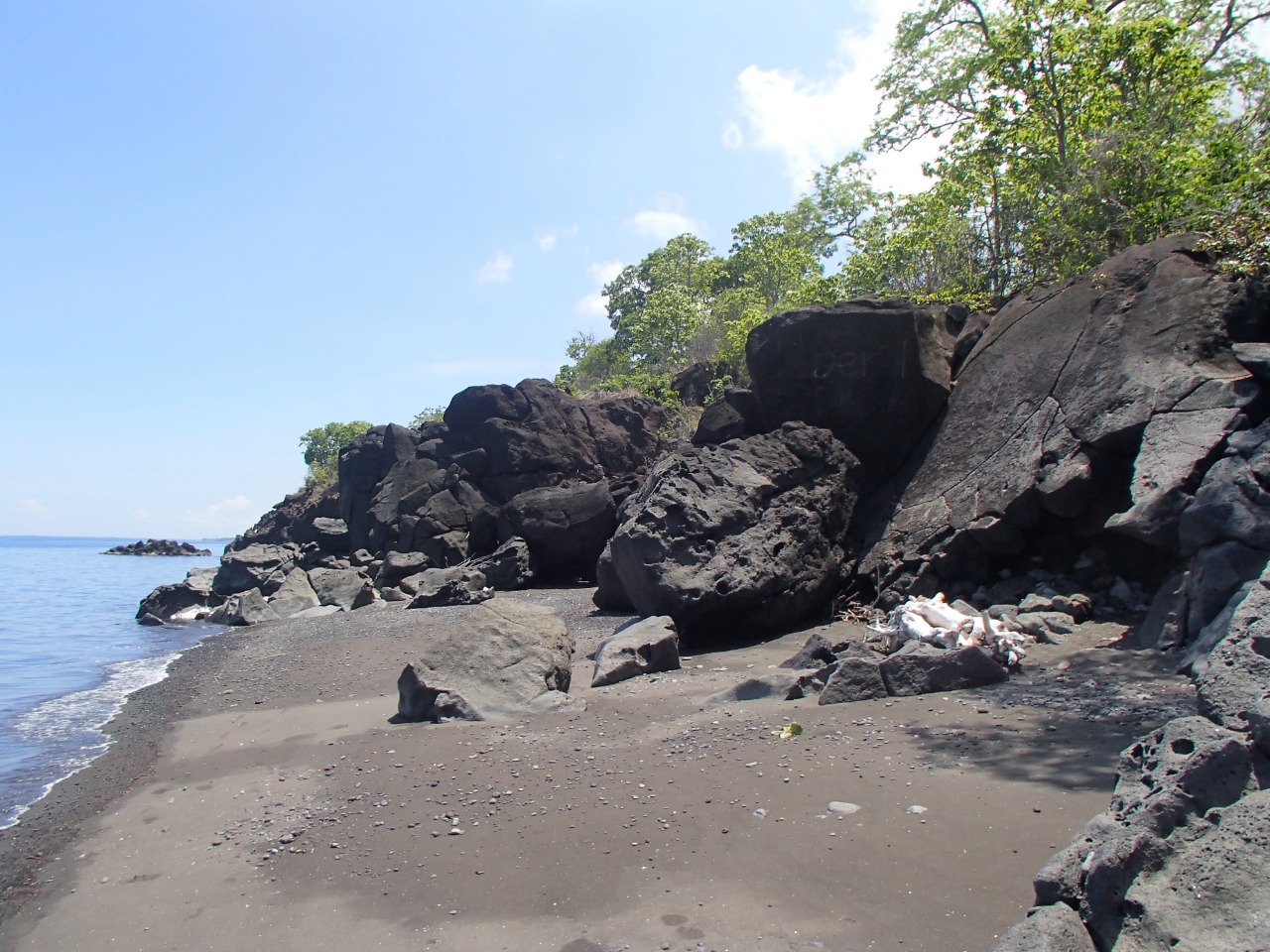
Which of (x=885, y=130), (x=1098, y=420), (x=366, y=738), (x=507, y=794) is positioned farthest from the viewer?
(x=885, y=130)

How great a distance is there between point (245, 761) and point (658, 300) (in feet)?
101

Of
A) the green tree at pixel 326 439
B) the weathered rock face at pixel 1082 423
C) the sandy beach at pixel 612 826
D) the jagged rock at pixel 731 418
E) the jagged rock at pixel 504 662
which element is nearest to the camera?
the sandy beach at pixel 612 826

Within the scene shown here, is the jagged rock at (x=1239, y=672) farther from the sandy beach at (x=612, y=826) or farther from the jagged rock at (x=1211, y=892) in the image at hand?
the sandy beach at (x=612, y=826)

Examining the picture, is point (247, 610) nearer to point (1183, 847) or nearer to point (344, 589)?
point (344, 589)

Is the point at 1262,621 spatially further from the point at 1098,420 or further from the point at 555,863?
the point at 1098,420

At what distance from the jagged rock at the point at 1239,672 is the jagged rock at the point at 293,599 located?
778 inches

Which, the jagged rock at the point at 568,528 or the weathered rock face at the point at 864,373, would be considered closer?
the weathered rock face at the point at 864,373

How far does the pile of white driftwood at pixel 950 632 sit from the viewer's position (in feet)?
21.9

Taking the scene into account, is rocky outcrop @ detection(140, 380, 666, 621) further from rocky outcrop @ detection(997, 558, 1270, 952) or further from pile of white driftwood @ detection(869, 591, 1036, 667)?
rocky outcrop @ detection(997, 558, 1270, 952)

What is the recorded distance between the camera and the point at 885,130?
2380cm

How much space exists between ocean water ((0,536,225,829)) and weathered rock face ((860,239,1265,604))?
8711mm

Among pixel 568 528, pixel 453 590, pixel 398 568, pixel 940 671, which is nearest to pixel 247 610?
pixel 398 568

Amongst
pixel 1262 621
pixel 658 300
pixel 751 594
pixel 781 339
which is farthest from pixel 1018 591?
pixel 658 300

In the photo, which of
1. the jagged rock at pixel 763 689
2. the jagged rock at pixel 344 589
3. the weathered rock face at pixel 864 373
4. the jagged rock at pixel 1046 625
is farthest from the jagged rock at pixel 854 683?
the jagged rock at pixel 344 589
